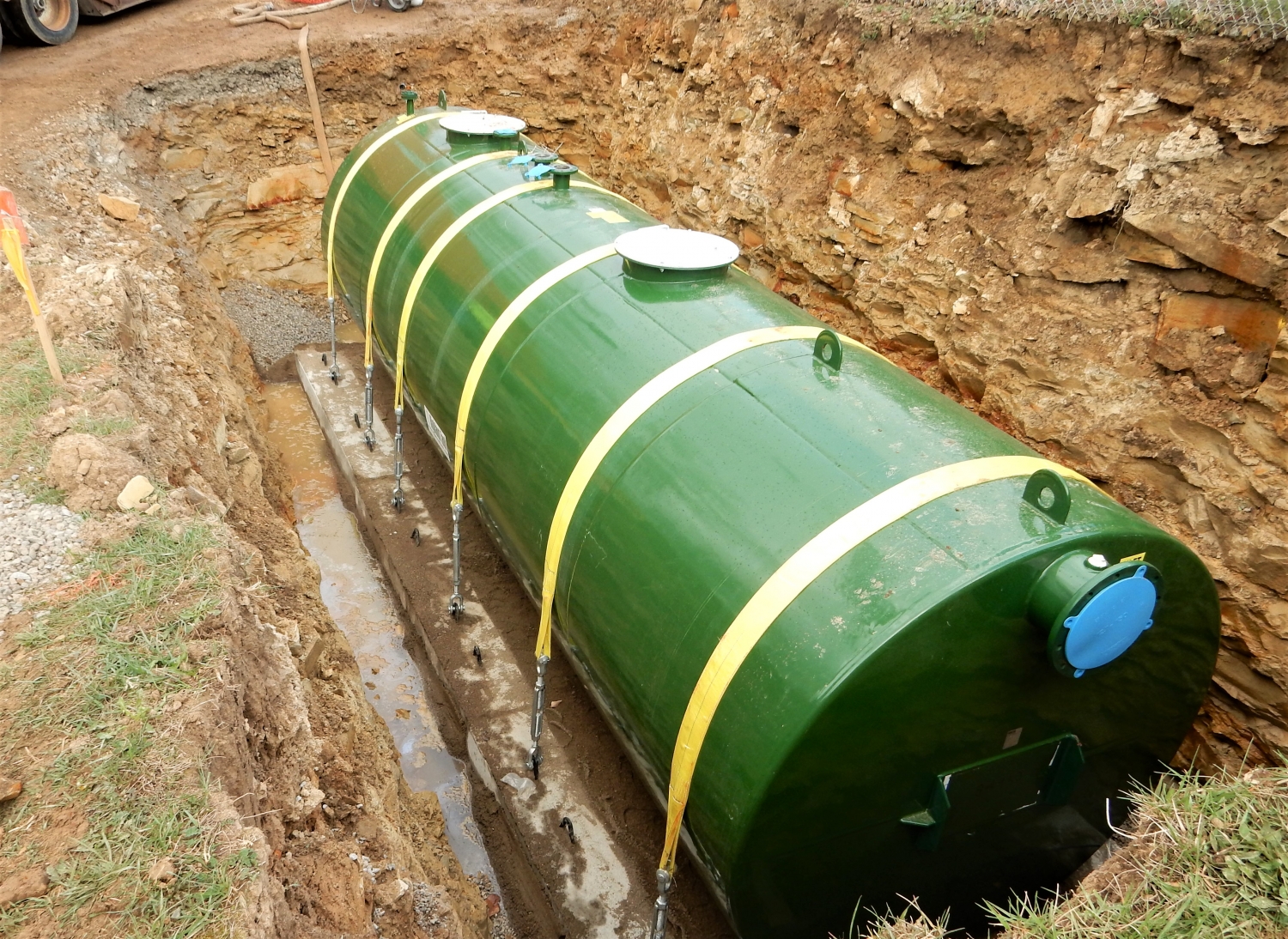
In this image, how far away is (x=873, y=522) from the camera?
3.62m

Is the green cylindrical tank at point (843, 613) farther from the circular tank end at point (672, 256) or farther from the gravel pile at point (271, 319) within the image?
the gravel pile at point (271, 319)

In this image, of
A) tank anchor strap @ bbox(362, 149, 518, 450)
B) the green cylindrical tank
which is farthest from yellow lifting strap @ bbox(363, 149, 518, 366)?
the green cylindrical tank

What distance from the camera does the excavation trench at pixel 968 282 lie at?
5.07 meters

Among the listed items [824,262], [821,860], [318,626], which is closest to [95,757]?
[318,626]

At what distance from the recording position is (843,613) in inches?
135

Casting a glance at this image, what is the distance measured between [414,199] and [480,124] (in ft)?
3.18

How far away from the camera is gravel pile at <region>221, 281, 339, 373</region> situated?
1191 centimetres

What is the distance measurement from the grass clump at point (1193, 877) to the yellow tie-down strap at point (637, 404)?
2.60 m

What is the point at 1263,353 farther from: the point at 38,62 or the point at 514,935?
the point at 38,62

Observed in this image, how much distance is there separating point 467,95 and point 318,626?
972 centimetres

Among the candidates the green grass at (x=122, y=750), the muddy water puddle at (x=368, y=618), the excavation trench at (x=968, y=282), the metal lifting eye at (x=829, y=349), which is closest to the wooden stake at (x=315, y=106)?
the excavation trench at (x=968, y=282)

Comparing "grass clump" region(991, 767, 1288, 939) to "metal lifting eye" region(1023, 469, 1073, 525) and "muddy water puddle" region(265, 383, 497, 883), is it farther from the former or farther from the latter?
"muddy water puddle" region(265, 383, 497, 883)

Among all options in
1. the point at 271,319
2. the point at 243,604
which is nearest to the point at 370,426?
the point at 271,319

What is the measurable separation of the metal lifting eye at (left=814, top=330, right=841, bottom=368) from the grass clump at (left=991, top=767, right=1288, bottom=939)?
2.31m
